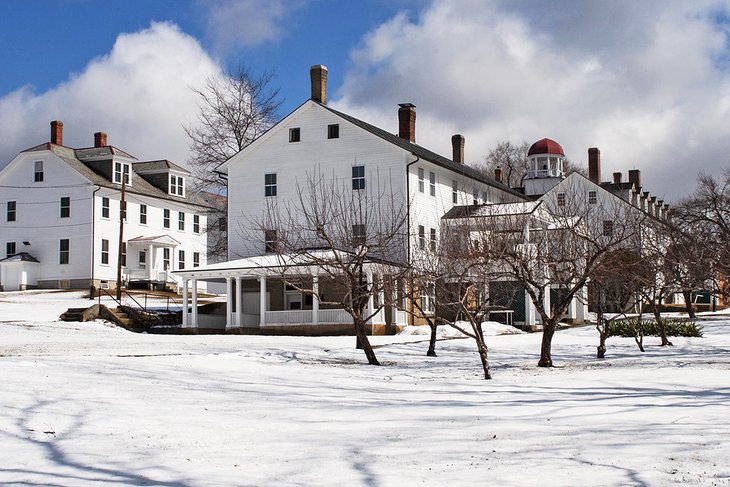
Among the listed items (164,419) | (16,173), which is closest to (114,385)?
(164,419)

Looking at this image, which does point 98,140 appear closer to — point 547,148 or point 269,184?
point 269,184

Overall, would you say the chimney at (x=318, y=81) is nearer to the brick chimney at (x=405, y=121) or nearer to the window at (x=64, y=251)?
the brick chimney at (x=405, y=121)

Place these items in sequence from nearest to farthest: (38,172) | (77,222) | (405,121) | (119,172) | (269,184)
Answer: (269,184)
(405,121)
(77,222)
(38,172)
(119,172)

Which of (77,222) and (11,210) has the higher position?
(11,210)

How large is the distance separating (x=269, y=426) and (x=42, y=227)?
46.3 meters

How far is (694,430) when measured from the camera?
10.4 meters

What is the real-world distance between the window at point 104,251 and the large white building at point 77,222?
0.20 ft

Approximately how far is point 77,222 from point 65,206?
150cm

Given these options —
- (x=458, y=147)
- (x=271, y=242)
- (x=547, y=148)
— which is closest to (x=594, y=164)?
(x=547, y=148)

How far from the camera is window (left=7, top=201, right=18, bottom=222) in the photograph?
180 ft

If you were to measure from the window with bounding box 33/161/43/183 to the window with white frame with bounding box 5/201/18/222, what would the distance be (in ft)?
6.83

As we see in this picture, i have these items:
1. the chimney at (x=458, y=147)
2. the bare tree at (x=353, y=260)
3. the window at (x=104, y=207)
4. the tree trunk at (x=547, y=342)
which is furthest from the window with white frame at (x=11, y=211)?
the tree trunk at (x=547, y=342)

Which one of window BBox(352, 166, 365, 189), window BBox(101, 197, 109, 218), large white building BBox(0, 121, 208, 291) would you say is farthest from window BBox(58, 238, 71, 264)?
window BBox(352, 166, 365, 189)

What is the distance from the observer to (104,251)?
53344 millimetres
